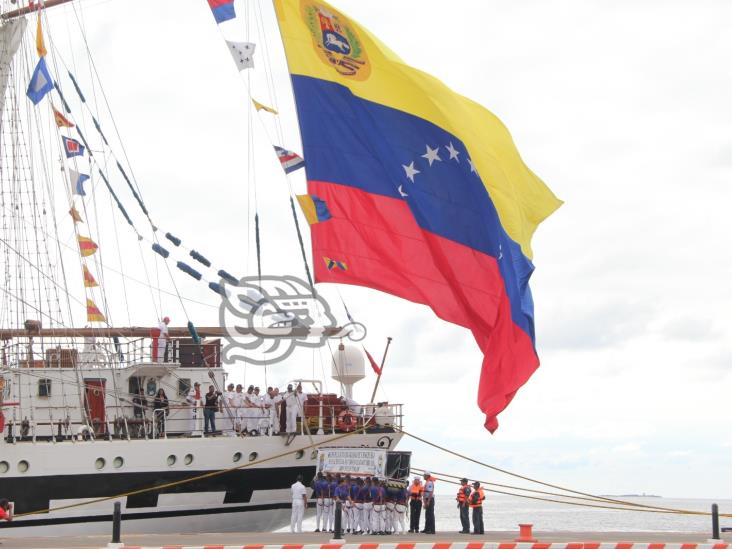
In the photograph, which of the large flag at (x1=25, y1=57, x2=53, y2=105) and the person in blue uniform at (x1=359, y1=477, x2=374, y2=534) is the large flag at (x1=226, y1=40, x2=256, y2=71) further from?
the person in blue uniform at (x1=359, y1=477, x2=374, y2=534)

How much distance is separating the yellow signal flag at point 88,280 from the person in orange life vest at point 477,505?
1461 cm

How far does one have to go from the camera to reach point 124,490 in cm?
2995

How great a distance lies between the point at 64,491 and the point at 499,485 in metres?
10.7

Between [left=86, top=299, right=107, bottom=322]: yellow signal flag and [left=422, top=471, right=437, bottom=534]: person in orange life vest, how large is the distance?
1258 centimetres

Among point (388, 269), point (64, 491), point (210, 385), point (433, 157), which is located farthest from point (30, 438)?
point (433, 157)

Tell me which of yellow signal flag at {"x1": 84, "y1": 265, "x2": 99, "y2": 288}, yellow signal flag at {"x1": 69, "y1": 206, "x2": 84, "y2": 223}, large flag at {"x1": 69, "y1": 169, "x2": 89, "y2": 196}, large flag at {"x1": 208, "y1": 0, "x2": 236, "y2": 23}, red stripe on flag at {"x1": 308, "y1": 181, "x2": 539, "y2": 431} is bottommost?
red stripe on flag at {"x1": 308, "y1": 181, "x2": 539, "y2": 431}

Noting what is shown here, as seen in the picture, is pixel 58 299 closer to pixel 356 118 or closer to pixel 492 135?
pixel 356 118

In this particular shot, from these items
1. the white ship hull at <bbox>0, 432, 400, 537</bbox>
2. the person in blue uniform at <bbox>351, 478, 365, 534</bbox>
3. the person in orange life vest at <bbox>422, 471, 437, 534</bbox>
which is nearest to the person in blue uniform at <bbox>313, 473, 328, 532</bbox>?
the person in blue uniform at <bbox>351, 478, 365, 534</bbox>

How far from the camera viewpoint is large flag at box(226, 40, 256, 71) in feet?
93.3

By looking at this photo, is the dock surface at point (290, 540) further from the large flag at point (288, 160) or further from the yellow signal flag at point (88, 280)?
the yellow signal flag at point (88, 280)

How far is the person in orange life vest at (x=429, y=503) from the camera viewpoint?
27.5 meters

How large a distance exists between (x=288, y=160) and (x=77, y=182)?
8.29 metres

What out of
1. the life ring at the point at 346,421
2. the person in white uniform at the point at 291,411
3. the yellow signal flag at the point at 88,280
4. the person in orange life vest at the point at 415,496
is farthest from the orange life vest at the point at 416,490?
the yellow signal flag at the point at 88,280

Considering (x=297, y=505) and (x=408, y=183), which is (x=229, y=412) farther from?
(x=408, y=183)
